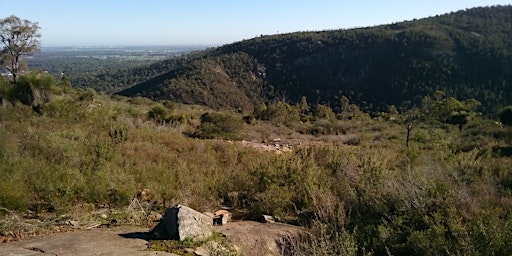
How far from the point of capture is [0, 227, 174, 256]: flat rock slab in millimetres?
4035

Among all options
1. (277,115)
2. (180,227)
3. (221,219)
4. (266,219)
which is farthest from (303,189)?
(277,115)

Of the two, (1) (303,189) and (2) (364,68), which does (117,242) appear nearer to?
(1) (303,189)

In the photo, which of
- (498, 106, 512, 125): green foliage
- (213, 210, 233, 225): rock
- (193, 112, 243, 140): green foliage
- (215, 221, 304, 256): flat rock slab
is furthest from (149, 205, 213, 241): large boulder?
(498, 106, 512, 125): green foliage

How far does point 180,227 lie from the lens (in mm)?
4406

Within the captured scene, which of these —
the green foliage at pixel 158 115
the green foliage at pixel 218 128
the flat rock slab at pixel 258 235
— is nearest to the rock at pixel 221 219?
the flat rock slab at pixel 258 235

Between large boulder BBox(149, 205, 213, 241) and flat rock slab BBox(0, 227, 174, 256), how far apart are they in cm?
19

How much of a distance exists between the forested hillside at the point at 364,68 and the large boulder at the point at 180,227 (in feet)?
177

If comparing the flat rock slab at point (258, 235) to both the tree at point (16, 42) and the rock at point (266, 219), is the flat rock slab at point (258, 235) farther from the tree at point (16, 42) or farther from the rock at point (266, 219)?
the tree at point (16, 42)

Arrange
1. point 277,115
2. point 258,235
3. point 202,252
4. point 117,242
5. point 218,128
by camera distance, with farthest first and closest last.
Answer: point 277,115 < point 218,128 < point 258,235 < point 117,242 < point 202,252

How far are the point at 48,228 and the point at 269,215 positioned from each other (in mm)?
2723

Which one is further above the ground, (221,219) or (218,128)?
(221,219)

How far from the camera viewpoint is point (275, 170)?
6582 mm

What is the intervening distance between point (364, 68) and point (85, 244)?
263 feet

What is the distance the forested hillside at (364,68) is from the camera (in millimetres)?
64250
